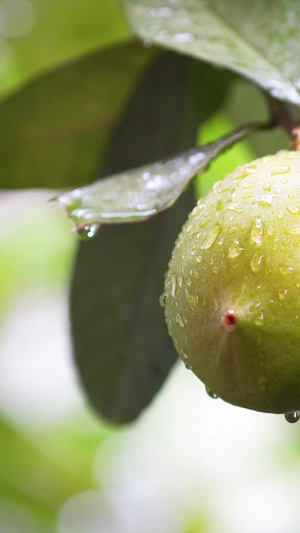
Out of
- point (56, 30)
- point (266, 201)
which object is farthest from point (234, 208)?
point (56, 30)

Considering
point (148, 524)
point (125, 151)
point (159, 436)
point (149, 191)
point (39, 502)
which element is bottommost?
point (148, 524)

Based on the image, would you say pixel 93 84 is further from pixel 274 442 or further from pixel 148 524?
pixel 148 524

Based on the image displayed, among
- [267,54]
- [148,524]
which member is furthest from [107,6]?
[148,524]

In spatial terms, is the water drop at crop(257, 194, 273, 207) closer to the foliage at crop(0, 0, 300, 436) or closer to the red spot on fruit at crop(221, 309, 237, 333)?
the red spot on fruit at crop(221, 309, 237, 333)

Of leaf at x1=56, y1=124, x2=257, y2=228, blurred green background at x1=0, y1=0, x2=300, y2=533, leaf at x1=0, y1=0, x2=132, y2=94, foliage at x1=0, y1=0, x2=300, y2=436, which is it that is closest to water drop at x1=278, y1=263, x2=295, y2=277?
leaf at x1=56, y1=124, x2=257, y2=228

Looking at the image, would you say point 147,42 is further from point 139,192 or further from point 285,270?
point 285,270

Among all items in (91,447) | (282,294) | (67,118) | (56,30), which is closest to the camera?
(282,294)
